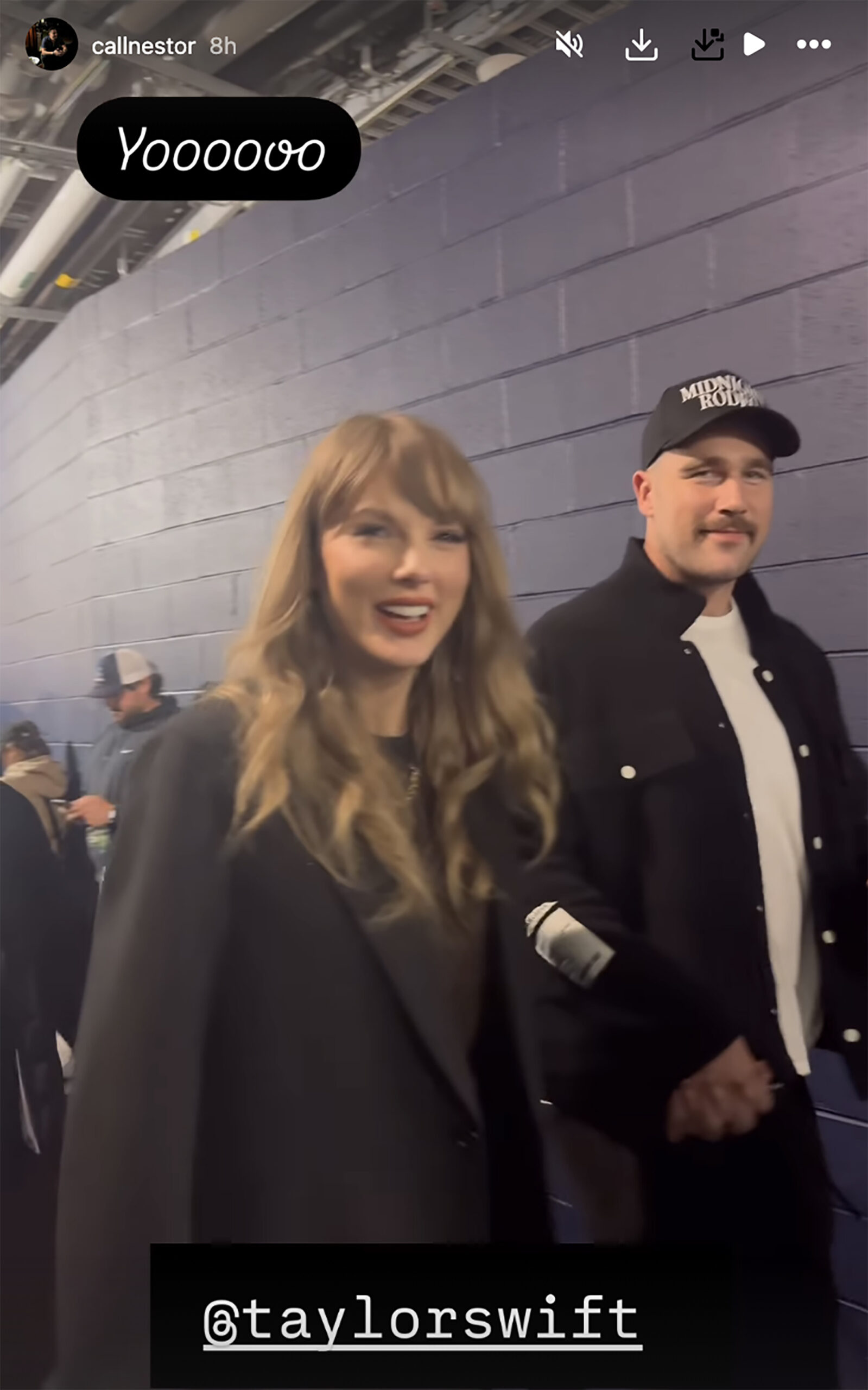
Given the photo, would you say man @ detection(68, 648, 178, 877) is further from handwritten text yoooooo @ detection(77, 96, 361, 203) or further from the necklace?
handwritten text yoooooo @ detection(77, 96, 361, 203)

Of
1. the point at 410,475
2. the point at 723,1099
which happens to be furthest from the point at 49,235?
the point at 723,1099

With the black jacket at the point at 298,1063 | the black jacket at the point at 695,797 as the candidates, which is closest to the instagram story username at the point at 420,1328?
the black jacket at the point at 298,1063

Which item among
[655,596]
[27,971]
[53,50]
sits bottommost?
[27,971]

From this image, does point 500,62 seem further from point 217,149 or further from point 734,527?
point 734,527

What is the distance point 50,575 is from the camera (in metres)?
1.22

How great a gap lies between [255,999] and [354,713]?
353 millimetres

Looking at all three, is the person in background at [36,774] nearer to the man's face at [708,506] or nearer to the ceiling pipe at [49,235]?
the ceiling pipe at [49,235]

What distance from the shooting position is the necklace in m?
1.10

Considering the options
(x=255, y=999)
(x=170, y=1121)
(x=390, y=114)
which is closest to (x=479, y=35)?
(x=390, y=114)

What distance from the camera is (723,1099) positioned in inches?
42.3

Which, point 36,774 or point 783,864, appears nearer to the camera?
point 783,864

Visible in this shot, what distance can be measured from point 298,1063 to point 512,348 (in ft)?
2.93

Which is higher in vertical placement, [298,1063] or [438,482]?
[438,482]

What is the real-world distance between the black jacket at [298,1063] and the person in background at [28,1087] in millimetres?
87
